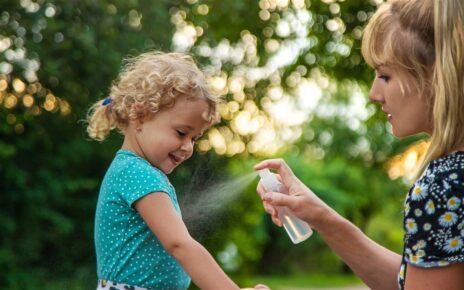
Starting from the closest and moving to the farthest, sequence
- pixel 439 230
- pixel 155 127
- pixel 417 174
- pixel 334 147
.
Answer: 1. pixel 439 230
2. pixel 417 174
3. pixel 155 127
4. pixel 334 147

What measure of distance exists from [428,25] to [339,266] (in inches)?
1350

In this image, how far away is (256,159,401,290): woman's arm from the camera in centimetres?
283

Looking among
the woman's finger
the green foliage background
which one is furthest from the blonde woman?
the green foliage background

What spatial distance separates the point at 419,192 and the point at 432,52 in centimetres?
44

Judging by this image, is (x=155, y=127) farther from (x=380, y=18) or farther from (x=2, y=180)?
(x=2, y=180)

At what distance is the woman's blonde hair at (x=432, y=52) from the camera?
215 centimetres

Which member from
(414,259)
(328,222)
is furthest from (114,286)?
(414,259)

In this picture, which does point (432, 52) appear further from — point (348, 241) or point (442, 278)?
point (348, 241)

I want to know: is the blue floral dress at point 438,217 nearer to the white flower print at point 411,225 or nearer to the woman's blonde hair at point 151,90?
the white flower print at point 411,225

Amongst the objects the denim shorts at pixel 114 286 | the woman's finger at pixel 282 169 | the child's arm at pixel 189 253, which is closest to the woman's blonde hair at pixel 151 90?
the woman's finger at pixel 282 169

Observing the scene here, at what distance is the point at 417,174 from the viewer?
2305 mm

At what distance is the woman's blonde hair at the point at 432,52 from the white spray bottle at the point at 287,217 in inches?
23.0

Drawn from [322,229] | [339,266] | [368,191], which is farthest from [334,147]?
[322,229]

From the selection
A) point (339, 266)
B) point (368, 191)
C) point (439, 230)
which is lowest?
point (339, 266)
